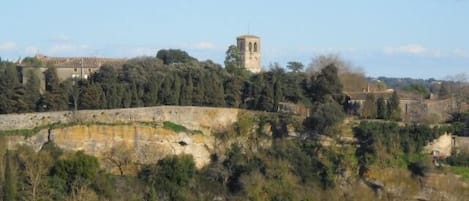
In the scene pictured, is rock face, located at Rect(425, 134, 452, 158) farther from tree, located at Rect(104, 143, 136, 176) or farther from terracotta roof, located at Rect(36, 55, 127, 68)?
terracotta roof, located at Rect(36, 55, 127, 68)

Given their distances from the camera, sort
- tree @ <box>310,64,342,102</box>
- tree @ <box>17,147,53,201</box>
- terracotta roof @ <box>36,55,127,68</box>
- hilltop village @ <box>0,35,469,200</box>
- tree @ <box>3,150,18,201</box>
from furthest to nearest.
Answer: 1. terracotta roof @ <box>36,55,127,68</box>
2. tree @ <box>310,64,342,102</box>
3. hilltop village @ <box>0,35,469,200</box>
4. tree @ <box>17,147,53,201</box>
5. tree @ <box>3,150,18,201</box>

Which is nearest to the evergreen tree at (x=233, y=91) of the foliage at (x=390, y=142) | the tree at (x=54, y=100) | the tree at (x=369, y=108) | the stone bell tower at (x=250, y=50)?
the tree at (x=369, y=108)

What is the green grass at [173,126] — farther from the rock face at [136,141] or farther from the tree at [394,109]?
the tree at [394,109]

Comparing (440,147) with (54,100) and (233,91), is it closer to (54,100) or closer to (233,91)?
(233,91)

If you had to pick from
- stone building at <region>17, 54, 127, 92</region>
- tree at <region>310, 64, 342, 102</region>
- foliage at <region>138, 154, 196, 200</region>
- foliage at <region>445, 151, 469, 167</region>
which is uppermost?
stone building at <region>17, 54, 127, 92</region>

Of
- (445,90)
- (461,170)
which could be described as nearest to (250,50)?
(445,90)

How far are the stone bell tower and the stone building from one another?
364 inches

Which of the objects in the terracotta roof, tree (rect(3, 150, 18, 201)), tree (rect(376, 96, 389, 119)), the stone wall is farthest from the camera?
the terracotta roof

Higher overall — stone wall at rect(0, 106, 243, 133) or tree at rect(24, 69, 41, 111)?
tree at rect(24, 69, 41, 111)

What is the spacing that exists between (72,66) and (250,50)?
1325 centimetres

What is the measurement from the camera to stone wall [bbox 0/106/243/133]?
1448 inches

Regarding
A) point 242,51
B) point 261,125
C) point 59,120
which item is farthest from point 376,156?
point 242,51

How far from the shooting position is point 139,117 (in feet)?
125

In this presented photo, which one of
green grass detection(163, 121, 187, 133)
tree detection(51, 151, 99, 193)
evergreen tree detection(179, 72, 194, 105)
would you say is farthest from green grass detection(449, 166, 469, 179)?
tree detection(51, 151, 99, 193)
